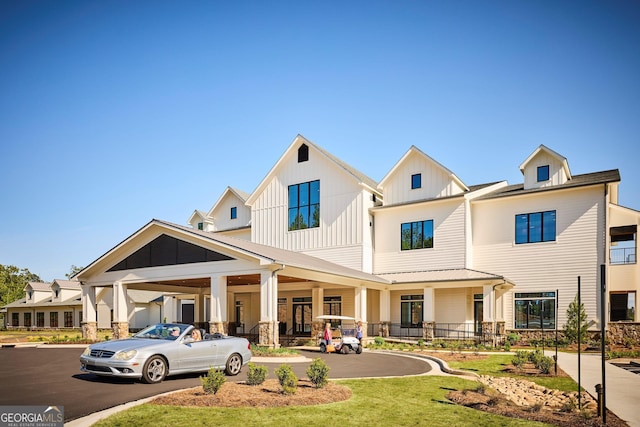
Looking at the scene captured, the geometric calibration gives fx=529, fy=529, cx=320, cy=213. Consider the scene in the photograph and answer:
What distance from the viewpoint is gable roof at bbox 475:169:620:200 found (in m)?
28.7

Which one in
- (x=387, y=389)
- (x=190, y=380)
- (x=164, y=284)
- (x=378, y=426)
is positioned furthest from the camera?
(x=164, y=284)

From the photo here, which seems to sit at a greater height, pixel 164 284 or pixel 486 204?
pixel 486 204

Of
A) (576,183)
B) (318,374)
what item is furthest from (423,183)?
(318,374)

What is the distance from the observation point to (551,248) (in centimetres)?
3006

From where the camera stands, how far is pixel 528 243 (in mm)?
30875

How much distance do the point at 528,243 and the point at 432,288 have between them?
245 inches

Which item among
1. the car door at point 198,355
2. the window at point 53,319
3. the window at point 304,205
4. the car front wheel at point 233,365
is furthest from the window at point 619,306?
the window at point 53,319

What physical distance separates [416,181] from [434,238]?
393 centimetres

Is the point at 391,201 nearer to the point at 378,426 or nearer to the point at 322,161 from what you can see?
the point at 322,161

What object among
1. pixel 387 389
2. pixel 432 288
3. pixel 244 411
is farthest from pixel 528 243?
pixel 244 411

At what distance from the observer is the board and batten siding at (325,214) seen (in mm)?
34156

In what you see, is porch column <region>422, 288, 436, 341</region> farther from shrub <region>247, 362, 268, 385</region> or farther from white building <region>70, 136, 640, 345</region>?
shrub <region>247, 362, 268, 385</region>

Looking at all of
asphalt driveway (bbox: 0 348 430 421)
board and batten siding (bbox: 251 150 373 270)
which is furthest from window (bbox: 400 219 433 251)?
asphalt driveway (bbox: 0 348 430 421)

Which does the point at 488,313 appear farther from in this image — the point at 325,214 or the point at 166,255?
the point at 166,255
